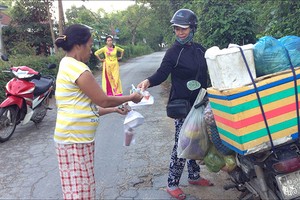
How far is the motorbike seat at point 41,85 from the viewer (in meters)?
6.24

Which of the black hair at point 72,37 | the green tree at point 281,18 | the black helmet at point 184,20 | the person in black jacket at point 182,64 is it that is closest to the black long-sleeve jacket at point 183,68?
the person in black jacket at point 182,64

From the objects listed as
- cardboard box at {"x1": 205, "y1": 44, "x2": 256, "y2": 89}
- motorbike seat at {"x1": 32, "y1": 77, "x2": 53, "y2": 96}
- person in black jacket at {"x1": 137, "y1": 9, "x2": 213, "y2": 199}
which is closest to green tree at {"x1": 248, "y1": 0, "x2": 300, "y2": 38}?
person in black jacket at {"x1": 137, "y1": 9, "x2": 213, "y2": 199}

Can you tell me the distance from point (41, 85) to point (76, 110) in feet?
14.0

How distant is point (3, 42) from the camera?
2062cm

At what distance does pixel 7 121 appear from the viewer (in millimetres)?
5734

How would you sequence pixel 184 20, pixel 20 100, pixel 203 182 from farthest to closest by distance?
pixel 20 100 < pixel 203 182 < pixel 184 20

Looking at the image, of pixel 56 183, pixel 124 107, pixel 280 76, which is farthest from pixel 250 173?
pixel 56 183

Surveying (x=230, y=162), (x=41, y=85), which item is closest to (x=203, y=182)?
(x=230, y=162)

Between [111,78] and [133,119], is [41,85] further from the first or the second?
[133,119]

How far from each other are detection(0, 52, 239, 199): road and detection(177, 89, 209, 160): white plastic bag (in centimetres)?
73

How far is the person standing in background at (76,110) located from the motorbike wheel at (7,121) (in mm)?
3573

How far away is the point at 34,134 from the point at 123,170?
2.61 m

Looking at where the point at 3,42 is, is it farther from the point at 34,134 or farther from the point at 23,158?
the point at 23,158

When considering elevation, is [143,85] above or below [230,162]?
above
